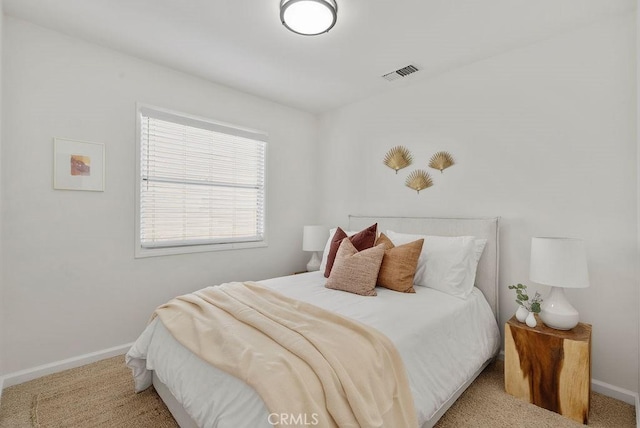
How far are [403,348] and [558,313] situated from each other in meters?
1.14

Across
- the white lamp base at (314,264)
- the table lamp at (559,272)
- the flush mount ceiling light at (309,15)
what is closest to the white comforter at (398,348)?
the table lamp at (559,272)

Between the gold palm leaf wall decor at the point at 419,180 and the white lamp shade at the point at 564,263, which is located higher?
the gold palm leaf wall decor at the point at 419,180

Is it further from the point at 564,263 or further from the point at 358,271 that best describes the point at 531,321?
the point at 358,271

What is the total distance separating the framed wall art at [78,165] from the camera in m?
2.29

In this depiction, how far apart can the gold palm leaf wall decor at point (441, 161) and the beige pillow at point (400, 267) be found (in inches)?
33.7

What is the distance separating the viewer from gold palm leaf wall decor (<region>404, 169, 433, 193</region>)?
9.84 feet

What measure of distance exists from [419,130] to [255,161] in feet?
5.95

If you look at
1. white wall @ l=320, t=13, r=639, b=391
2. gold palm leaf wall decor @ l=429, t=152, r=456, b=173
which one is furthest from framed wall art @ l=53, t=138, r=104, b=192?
gold palm leaf wall decor @ l=429, t=152, r=456, b=173

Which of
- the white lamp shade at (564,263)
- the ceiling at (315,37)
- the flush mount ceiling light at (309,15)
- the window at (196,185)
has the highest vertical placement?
the ceiling at (315,37)

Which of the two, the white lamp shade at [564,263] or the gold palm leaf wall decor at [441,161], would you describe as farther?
the gold palm leaf wall decor at [441,161]

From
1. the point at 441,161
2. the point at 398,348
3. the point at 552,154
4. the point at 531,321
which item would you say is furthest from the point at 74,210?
the point at 552,154

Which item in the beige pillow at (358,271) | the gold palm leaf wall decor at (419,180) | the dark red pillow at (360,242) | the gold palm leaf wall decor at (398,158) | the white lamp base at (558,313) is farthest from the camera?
the gold palm leaf wall decor at (398,158)

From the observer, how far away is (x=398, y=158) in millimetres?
3225

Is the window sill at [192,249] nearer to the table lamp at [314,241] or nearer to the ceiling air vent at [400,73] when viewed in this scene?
the table lamp at [314,241]
